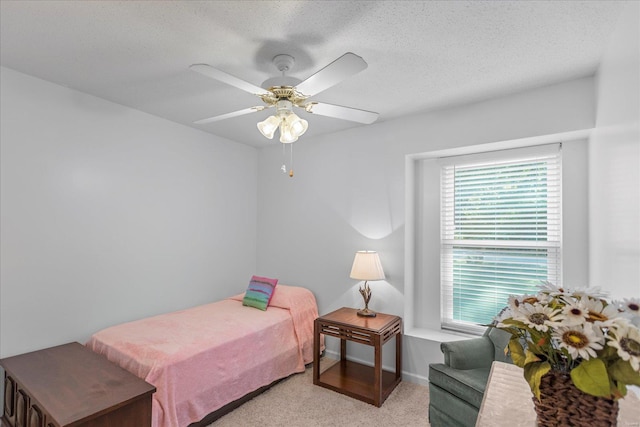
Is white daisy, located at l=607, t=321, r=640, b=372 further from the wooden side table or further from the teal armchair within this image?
the wooden side table

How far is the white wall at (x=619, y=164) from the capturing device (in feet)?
4.62

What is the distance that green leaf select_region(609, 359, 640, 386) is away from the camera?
72 cm

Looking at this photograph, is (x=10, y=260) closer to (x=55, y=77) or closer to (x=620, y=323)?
(x=55, y=77)

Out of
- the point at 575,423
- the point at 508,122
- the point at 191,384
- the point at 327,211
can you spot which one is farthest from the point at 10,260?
the point at 508,122

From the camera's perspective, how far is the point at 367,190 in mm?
3428

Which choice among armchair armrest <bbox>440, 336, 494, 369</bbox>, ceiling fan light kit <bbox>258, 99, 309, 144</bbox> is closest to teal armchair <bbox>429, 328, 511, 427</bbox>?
armchair armrest <bbox>440, 336, 494, 369</bbox>

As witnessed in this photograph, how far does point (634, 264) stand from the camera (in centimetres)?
140

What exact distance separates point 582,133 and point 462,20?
151 cm

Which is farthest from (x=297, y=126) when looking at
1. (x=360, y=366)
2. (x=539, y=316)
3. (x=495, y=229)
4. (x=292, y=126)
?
(x=360, y=366)

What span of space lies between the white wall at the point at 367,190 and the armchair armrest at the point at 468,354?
2.01 feet

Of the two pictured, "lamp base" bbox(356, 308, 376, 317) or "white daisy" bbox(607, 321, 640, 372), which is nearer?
"white daisy" bbox(607, 321, 640, 372)

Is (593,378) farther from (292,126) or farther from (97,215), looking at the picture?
(97,215)

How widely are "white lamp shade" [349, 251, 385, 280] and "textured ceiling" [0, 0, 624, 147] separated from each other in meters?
1.43

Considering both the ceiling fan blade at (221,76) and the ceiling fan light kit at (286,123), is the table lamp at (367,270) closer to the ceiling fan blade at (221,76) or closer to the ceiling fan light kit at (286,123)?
the ceiling fan light kit at (286,123)
